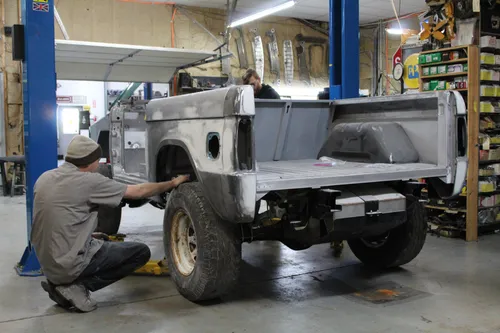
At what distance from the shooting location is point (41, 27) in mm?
5246

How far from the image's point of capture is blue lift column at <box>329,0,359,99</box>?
7438 millimetres

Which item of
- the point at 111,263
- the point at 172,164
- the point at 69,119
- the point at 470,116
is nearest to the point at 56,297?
the point at 111,263

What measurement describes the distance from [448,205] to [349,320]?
3.74m

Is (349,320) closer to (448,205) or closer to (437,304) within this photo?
(437,304)

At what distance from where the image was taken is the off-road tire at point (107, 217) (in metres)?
7.02

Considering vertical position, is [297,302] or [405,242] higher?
[405,242]

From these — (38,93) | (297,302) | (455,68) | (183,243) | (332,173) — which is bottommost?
(297,302)

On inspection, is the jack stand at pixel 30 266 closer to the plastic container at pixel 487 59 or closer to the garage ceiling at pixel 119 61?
the garage ceiling at pixel 119 61

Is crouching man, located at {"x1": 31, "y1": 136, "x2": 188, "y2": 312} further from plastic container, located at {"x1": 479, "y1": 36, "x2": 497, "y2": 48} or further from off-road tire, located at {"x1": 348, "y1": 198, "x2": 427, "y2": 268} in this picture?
plastic container, located at {"x1": 479, "y1": 36, "x2": 497, "y2": 48}

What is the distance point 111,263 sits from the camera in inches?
172

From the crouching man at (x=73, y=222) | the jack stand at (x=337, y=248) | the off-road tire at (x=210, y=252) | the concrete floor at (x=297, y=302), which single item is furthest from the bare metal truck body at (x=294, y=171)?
the crouching man at (x=73, y=222)

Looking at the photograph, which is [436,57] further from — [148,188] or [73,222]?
[73,222]

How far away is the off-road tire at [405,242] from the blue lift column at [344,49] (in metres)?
2.75

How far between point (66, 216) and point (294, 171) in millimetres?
1830
